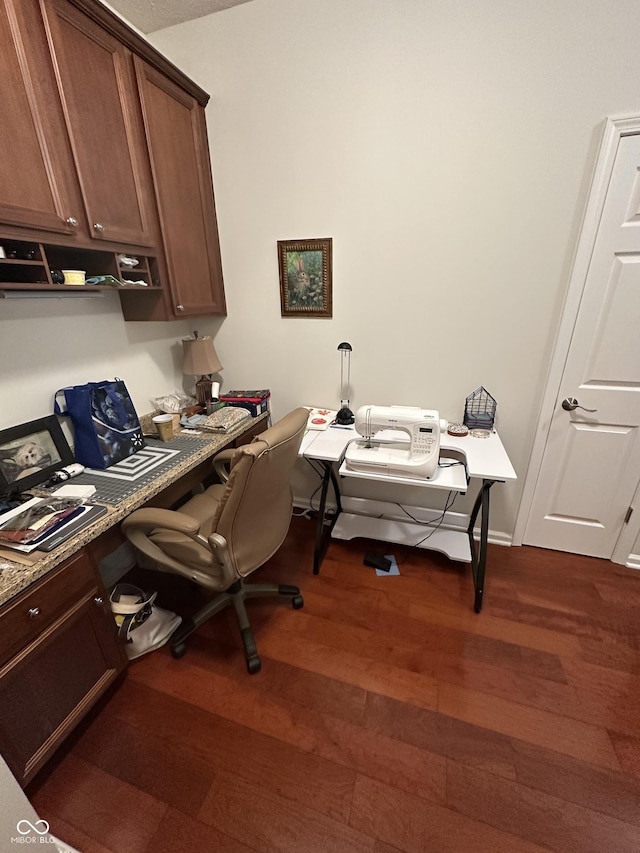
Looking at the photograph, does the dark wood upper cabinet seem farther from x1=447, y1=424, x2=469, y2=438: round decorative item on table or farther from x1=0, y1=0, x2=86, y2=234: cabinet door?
x1=447, y1=424, x2=469, y2=438: round decorative item on table

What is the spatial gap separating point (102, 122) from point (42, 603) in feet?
5.66

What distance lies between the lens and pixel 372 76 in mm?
1578

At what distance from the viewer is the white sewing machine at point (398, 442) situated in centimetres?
146

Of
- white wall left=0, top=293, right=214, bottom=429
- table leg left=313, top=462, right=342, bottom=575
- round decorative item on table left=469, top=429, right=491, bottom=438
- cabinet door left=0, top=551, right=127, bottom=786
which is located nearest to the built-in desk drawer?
cabinet door left=0, top=551, right=127, bottom=786

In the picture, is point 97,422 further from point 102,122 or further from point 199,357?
point 102,122

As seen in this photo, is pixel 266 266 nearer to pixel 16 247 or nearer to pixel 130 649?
pixel 16 247

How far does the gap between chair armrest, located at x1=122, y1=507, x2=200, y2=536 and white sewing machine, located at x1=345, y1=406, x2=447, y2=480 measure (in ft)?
2.44

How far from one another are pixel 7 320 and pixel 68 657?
1.24m

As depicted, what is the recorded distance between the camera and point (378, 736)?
Answer: 48.7 inches

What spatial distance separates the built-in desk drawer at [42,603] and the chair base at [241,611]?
55 centimetres

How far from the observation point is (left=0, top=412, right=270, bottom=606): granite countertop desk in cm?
92

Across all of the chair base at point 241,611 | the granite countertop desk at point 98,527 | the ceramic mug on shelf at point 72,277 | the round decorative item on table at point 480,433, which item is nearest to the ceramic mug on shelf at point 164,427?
the granite countertop desk at point 98,527

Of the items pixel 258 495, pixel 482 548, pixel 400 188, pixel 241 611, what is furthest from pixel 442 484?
pixel 400 188

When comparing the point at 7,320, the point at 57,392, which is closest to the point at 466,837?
the point at 57,392
